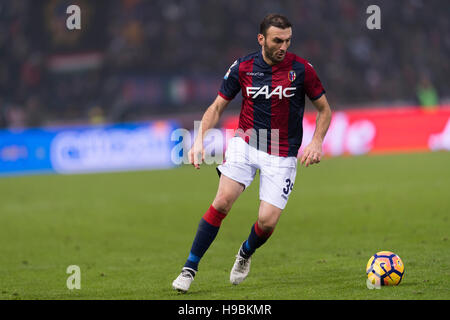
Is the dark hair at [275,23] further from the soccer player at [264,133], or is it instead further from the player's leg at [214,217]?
the player's leg at [214,217]

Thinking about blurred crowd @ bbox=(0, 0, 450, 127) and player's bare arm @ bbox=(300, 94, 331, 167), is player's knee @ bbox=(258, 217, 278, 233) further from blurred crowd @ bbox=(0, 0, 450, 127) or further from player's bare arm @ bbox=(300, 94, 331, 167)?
blurred crowd @ bbox=(0, 0, 450, 127)

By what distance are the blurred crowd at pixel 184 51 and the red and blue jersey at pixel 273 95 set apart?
19.1 meters

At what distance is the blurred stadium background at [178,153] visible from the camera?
26.6ft

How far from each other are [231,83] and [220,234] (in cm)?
444

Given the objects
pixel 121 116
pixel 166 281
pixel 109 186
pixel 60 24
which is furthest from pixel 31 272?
pixel 60 24

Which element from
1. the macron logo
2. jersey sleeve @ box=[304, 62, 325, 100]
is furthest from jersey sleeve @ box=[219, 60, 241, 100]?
jersey sleeve @ box=[304, 62, 325, 100]

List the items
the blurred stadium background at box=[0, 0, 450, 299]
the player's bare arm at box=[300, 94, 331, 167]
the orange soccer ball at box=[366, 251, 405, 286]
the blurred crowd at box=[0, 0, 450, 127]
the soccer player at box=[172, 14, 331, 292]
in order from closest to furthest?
1. the orange soccer ball at box=[366, 251, 405, 286]
2. the player's bare arm at box=[300, 94, 331, 167]
3. the soccer player at box=[172, 14, 331, 292]
4. the blurred stadium background at box=[0, 0, 450, 299]
5. the blurred crowd at box=[0, 0, 450, 127]

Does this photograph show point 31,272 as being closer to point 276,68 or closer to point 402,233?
point 276,68

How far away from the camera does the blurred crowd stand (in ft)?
88.1

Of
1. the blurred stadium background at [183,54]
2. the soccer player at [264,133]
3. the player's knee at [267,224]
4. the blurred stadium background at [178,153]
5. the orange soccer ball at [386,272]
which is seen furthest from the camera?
the blurred stadium background at [183,54]

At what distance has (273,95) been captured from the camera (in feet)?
22.4

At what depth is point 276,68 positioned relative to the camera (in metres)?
6.82

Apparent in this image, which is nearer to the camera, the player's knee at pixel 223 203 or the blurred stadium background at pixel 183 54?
the player's knee at pixel 223 203

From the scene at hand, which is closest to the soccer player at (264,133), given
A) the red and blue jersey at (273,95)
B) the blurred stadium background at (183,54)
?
the red and blue jersey at (273,95)
